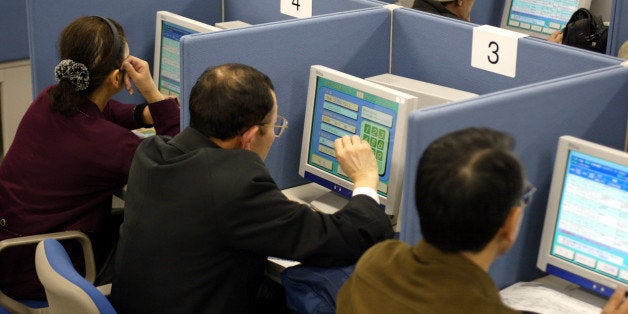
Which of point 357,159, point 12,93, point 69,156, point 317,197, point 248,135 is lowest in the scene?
point 12,93

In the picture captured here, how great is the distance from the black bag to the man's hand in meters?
1.64

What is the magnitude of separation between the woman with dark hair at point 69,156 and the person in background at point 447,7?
5.60 feet

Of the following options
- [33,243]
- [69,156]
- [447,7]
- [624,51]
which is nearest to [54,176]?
[69,156]

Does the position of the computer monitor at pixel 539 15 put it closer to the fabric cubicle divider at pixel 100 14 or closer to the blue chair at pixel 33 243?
the fabric cubicle divider at pixel 100 14

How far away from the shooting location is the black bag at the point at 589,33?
3.56 m

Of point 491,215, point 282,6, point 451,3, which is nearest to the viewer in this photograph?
point 491,215

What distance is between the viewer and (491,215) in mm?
1453

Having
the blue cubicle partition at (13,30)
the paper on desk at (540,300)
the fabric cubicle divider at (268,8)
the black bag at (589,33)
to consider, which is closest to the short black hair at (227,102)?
the paper on desk at (540,300)

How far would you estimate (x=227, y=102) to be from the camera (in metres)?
2.02

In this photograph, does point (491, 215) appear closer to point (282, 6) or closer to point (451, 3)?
point (282, 6)

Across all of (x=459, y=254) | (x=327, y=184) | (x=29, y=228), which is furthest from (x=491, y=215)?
(x=29, y=228)

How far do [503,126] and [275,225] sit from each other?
56 cm

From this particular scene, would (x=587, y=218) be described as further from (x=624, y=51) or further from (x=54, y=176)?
(x=54, y=176)

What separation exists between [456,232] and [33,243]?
147 centimetres
